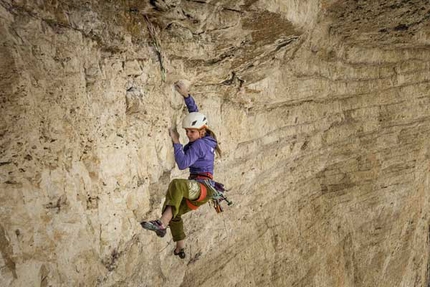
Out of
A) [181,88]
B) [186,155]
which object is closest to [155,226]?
[186,155]

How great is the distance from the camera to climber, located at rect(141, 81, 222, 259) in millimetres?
3773

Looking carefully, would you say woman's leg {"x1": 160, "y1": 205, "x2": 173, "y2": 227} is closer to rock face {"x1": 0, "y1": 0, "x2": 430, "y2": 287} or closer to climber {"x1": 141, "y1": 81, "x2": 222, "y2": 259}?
climber {"x1": 141, "y1": 81, "x2": 222, "y2": 259}

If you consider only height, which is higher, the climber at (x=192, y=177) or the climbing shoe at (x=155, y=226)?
the climber at (x=192, y=177)

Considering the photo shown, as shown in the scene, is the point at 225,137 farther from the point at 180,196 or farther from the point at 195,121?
the point at 180,196

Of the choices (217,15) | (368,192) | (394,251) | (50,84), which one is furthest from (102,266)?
(394,251)

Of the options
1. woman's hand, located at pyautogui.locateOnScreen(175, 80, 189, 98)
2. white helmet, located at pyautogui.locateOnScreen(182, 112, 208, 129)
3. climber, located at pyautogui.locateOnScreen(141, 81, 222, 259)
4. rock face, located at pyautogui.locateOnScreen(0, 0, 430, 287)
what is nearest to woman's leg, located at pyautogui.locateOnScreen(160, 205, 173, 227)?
climber, located at pyautogui.locateOnScreen(141, 81, 222, 259)

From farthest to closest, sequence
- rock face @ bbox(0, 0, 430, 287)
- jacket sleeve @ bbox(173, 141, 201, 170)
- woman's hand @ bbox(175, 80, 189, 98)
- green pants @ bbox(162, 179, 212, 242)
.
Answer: woman's hand @ bbox(175, 80, 189, 98), green pants @ bbox(162, 179, 212, 242), jacket sleeve @ bbox(173, 141, 201, 170), rock face @ bbox(0, 0, 430, 287)

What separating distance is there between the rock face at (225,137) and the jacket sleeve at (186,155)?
1.74 ft

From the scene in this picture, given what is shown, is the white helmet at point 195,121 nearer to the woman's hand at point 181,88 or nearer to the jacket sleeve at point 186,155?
the jacket sleeve at point 186,155

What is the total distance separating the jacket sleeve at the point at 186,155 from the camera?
371 centimetres

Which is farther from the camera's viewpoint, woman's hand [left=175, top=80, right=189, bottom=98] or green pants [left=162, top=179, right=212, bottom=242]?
woman's hand [left=175, top=80, right=189, bottom=98]

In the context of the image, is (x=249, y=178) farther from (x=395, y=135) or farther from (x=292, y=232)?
(x=395, y=135)

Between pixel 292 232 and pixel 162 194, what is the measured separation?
4.09m

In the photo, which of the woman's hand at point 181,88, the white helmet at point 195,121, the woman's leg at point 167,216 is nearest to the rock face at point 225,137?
the woman's hand at point 181,88
